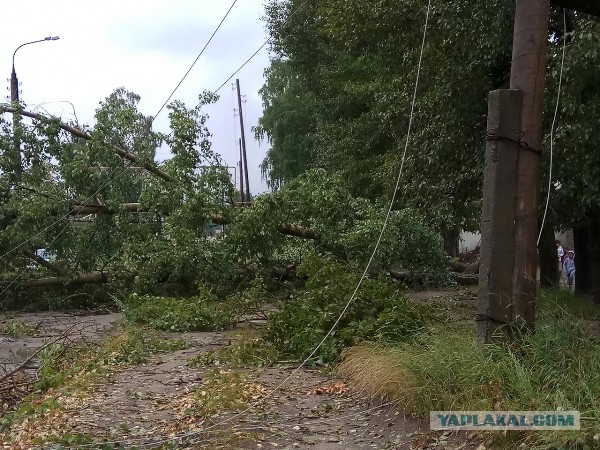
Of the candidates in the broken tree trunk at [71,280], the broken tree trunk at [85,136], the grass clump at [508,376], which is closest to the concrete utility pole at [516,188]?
the grass clump at [508,376]

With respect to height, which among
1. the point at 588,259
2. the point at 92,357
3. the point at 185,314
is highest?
the point at 588,259

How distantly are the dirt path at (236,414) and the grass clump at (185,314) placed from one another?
9.64 feet

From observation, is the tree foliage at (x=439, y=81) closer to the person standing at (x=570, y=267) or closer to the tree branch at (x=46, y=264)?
the person standing at (x=570, y=267)

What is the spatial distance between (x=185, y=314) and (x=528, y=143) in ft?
23.3

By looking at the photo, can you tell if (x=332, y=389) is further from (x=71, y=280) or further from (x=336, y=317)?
(x=71, y=280)

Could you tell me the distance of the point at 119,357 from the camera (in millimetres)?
9039

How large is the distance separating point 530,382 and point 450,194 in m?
7.86

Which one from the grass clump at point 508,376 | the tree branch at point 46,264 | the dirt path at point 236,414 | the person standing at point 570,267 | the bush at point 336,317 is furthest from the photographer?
the person standing at point 570,267

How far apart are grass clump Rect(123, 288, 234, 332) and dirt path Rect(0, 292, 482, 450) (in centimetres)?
294

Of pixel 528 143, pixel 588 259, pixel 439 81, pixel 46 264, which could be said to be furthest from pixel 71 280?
pixel 528 143

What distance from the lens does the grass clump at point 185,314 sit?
11320mm

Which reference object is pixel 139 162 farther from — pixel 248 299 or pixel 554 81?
pixel 554 81

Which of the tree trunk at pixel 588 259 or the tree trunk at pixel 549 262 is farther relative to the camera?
the tree trunk at pixel 549 262

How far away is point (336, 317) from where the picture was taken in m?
8.17
